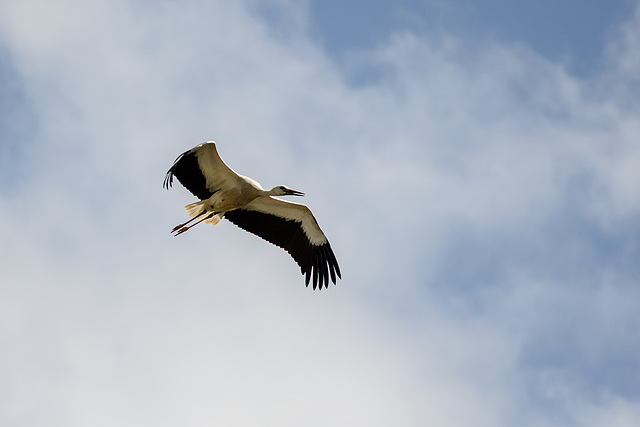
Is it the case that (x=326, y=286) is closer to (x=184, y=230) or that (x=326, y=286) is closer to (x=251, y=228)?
(x=251, y=228)

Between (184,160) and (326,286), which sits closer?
(184,160)

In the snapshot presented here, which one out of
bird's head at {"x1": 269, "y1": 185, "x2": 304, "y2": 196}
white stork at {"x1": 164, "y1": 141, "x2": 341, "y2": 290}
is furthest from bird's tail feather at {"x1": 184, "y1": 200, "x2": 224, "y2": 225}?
bird's head at {"x1": 269, "y1": 185, "x2": 304, "y2": 196}

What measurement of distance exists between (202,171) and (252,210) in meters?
1.24

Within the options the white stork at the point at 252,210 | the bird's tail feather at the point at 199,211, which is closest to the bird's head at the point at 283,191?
the white stork at the point at 252,210

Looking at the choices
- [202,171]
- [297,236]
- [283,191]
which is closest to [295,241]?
[297,236]

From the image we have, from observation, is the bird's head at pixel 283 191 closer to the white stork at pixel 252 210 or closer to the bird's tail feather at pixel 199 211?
the white stork at pixel 252 210

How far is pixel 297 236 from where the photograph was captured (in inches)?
602

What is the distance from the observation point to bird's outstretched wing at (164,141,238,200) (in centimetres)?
1394

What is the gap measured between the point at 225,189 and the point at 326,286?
2254 millimetres

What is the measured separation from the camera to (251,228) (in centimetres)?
1526

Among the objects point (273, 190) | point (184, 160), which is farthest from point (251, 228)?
point (184, 160)

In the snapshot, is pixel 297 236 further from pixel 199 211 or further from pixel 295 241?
pixel 199 211

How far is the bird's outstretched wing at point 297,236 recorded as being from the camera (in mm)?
15203

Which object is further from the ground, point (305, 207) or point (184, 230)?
point (305, 207)
